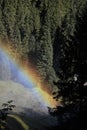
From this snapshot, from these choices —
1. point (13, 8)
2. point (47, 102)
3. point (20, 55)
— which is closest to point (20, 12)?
point (13, 8)

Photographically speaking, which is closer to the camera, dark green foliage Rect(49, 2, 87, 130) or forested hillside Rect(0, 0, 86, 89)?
dark green foliage Rect(49, 2, 87, 130)

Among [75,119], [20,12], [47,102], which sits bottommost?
[75,119]

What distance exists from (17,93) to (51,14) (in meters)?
13.2

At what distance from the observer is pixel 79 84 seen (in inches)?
600

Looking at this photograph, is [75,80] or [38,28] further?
[38,28]

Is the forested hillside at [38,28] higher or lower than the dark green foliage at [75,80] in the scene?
higher

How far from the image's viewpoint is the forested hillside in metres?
54.3

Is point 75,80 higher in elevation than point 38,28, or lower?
lower

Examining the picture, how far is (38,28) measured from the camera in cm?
5569

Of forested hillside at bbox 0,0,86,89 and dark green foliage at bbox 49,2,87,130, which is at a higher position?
forested hillside at bbox 0,0,86,89

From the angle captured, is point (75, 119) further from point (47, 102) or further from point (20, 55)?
point (20, 55)

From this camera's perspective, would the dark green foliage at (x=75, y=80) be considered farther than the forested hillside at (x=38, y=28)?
No

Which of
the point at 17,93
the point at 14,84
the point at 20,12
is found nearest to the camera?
the point at 17,93

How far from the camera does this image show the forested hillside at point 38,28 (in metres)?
54.3
